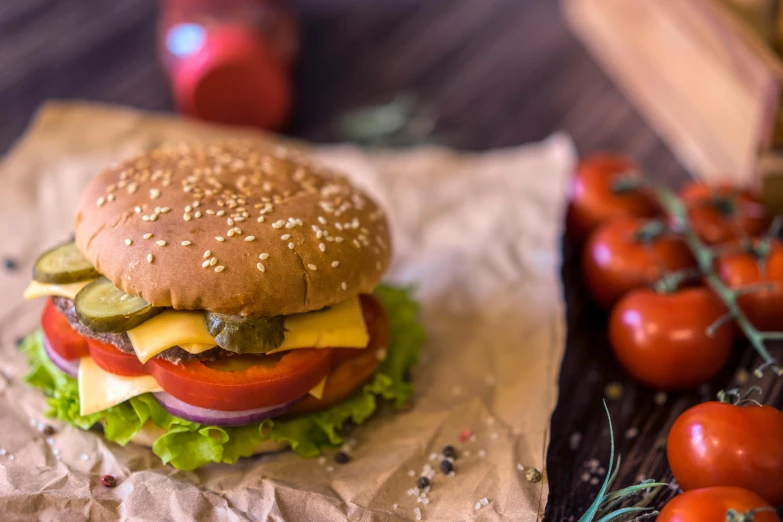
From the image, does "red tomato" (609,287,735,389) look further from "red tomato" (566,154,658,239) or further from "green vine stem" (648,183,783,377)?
"red tomato" (566,154,658,239)

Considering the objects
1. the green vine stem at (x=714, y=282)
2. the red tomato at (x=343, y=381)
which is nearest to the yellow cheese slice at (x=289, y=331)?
the red tomato at (x=343, y=381)

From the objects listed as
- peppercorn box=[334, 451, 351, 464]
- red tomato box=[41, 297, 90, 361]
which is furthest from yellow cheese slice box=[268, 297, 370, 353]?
red tomato box=[41, 297, 90, 361]

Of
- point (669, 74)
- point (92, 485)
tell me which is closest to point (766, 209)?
point (669, 74)

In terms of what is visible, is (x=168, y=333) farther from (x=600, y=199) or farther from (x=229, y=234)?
(x=600, y=199)

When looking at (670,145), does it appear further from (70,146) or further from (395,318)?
(70,146)

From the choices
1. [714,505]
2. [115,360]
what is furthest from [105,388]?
[714,505]

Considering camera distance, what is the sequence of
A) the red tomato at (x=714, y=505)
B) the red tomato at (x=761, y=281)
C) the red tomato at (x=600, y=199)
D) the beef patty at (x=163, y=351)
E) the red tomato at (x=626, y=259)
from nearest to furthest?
the red tomato at (x=714, y=505) < the beef patty at (x=163, y=351) < the red tomato at (x=761, y=281) < the red tomato at (x=626, y=259) < the red tomato at (x=600, y=199)

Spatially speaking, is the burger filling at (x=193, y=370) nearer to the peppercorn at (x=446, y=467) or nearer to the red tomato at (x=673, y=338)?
the peppercorn at (x=446, y=467)
